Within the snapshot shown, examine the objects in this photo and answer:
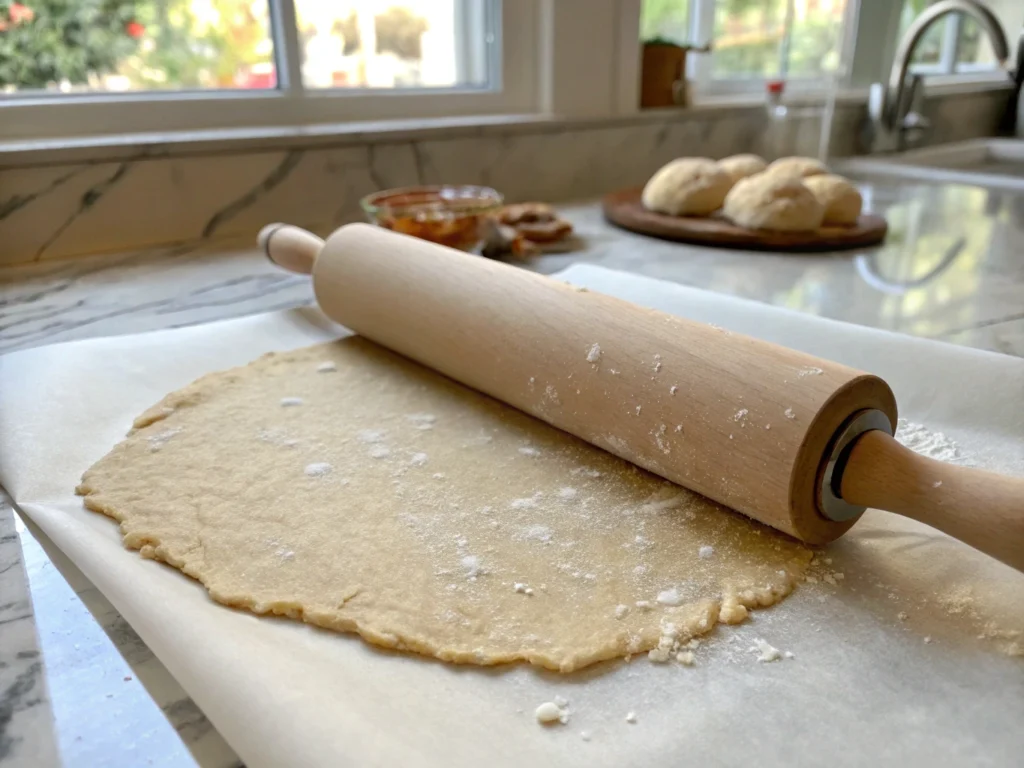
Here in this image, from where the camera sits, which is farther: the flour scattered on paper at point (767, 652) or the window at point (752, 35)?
the window at point (752, 35)

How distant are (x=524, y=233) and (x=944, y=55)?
1828 millimetres

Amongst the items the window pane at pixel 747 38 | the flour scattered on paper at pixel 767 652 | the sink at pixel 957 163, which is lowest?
the flour scattered on paper at pixel 767 652

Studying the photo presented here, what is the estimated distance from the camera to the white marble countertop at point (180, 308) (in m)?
0.44

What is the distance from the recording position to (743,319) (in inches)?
40.5

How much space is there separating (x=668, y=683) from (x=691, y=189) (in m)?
1.20

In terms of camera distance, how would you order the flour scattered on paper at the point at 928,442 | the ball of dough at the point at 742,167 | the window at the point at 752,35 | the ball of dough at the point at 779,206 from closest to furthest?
the flour scattered on paper at the point at 928,442 < the ball of dough at the point at 779,206 < the ball of dough at the point at 742,167 < the window at the point at 752,35

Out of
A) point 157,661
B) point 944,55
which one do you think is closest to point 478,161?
point 157,661

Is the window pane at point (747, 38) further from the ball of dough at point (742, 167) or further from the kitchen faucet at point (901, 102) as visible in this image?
the ball of dough at point (742, 167)

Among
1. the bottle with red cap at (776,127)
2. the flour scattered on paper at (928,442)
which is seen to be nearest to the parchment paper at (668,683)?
the flour scattered on paper at (928,442)

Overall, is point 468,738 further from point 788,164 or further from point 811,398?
point 788,164

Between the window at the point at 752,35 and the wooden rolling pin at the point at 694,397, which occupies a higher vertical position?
the window at the point at 752,35

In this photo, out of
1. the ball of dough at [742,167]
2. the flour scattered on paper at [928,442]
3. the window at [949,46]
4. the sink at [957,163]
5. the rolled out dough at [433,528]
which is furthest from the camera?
Answer: the window at [949,46]

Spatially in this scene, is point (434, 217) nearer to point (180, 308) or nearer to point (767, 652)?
point (180, 308)

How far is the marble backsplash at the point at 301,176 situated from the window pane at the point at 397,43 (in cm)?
25
